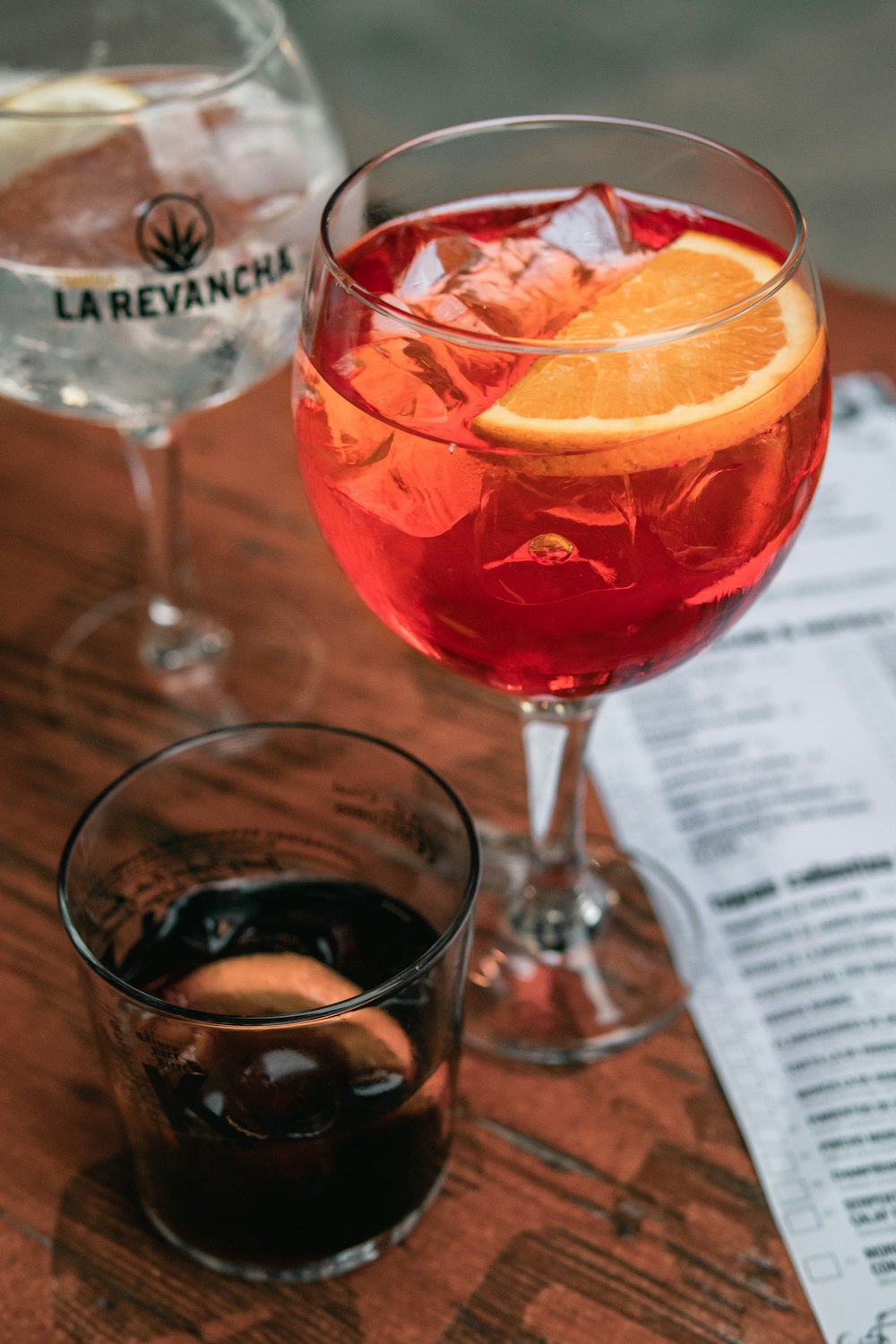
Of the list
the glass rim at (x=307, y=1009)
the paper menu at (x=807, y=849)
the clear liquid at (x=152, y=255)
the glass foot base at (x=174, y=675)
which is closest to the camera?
the glass rim at (x=307, y=1009)

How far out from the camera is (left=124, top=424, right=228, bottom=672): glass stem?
2.56 ft

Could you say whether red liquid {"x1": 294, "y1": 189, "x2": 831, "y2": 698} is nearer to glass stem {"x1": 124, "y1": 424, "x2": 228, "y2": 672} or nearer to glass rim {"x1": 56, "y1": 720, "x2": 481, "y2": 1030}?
glass rim {"x1": 56, "y1": 720, "x2": 481, "y2": 1030}

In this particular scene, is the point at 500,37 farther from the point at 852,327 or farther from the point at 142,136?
the point at 142,136

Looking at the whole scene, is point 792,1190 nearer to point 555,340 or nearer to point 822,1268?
point 822,1268

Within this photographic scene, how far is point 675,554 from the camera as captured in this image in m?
0.47

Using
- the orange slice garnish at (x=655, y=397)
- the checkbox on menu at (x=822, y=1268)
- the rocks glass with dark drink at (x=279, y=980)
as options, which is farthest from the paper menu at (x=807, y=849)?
the orange slice garnish at (x=655, y=397)

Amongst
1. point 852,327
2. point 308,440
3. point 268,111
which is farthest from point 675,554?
point 852,327

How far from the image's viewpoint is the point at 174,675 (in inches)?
31.0

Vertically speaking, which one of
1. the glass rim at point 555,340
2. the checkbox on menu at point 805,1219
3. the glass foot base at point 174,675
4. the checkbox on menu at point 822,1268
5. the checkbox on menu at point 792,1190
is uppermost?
the glass rim at point 555,340

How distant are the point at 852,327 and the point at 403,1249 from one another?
71cm

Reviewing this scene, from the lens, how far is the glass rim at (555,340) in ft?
1.40

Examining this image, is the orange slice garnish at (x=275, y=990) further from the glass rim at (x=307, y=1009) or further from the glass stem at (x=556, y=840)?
the glass stem at (x=556, y=840)

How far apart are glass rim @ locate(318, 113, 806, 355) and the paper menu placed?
0.27 metres

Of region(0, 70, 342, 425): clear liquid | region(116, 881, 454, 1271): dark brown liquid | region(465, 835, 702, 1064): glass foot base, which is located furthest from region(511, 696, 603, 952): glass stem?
region(0, 70, 342, 425): clear liquid
